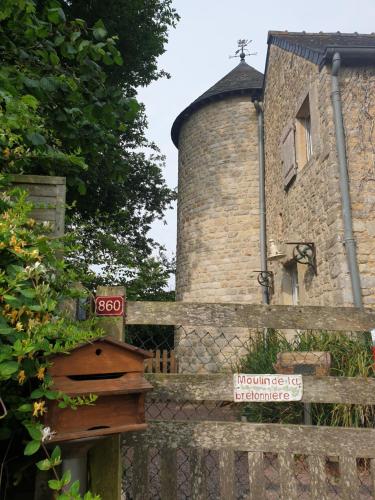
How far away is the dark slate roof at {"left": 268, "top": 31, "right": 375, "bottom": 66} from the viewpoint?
5.71 m

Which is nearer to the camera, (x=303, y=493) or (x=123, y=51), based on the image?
(x=303, y=493)

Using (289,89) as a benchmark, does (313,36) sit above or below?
above

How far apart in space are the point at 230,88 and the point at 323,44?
413cm

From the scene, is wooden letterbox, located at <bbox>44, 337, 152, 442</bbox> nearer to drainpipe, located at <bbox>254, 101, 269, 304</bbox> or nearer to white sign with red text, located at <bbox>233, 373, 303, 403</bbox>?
white sign with red text, located at <bbox>233, 373, 303, 403</bbox>

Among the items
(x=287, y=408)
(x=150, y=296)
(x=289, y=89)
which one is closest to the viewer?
(x=287, y=408)

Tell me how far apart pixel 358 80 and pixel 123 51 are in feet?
14.7

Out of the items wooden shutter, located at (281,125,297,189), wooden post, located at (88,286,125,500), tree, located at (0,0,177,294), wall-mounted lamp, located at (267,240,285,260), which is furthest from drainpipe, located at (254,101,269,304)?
wooden post, located at (88,286,125,500)

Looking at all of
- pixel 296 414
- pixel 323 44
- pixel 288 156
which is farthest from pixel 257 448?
pixel 323 44

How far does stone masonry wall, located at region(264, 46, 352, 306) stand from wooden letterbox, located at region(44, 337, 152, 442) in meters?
3.98

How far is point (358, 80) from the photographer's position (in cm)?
588

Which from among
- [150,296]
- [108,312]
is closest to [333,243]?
[108,312]

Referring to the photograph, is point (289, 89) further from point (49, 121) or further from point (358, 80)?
point (49, 121)

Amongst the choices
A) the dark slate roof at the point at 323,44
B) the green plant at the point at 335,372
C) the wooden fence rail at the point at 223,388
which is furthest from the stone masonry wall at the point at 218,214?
the wooden fence rail at the point at 223,388

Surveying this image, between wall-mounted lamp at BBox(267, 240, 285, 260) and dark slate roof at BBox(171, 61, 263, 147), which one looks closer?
wall-mounted lamp at BBox(267, 240, 285, 260)
